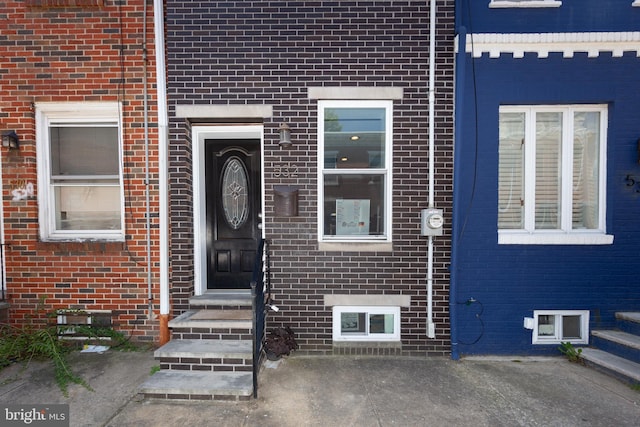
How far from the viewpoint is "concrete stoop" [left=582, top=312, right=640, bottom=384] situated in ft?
10.3

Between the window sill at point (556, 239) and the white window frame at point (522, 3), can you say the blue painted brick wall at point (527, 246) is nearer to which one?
the window sill at point (556, 239)

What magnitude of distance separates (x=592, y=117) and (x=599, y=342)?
285cm

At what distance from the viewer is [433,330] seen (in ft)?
12.0

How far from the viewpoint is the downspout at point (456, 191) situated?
3.61m

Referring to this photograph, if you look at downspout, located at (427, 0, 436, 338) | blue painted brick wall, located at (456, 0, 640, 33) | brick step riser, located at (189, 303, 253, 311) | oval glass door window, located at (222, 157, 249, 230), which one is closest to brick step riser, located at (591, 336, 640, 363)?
downspout, located at (427, 0, 436, 338)

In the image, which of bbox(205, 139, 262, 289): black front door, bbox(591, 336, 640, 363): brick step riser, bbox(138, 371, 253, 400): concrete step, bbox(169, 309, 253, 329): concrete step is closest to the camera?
bbox(138, 371, 253, 400): concrete step

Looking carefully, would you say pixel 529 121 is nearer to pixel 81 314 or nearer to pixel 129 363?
pixel 129 363

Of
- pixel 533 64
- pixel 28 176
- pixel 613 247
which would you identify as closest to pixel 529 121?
pixel 533 64

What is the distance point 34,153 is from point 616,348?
24.9 feet

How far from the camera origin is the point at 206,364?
314 centimetres

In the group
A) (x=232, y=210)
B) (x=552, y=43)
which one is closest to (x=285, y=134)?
(x=232, y=210)

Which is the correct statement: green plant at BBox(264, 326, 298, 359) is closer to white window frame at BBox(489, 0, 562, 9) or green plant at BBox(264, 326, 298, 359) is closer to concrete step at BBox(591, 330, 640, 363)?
concrete step at BBox(591, 330, 640, 363)

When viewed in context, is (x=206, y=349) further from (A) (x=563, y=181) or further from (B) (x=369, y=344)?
(A) (x=563, y=181)

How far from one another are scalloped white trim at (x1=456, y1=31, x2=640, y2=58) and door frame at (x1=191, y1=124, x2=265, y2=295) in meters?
2.97
